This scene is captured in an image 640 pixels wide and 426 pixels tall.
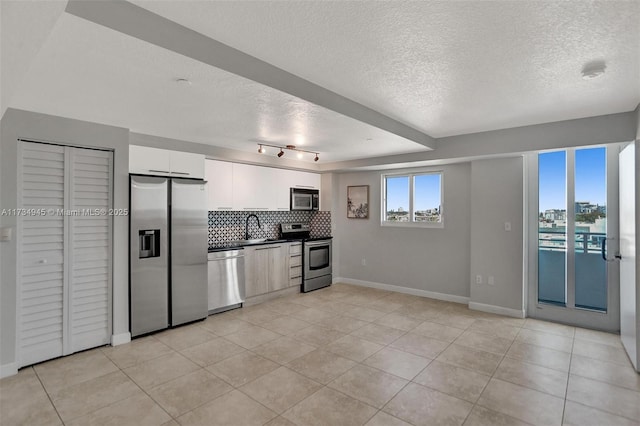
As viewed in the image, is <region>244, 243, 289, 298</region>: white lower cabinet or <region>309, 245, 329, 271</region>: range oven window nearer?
<region>244, 243, 289, 298</region>: white lower cabinet

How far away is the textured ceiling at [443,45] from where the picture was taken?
66.6 inches

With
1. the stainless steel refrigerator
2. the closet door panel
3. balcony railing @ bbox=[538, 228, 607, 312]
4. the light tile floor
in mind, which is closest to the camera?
the light tile floor

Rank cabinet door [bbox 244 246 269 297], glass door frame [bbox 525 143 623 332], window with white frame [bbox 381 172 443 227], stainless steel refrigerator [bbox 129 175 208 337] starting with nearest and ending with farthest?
stainless steel refrigerator [bbox 129 175 208 337]
glass door frame [bbox 525 143 623 332]
cabinet door [bbox 244 246 269 297]
window with white frame [bbox 381 172 443 227]

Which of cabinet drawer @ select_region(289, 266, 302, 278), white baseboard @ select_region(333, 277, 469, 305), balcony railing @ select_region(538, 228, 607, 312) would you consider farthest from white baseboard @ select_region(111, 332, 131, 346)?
balcony railing @ select_region(538, 228, 607, 312)

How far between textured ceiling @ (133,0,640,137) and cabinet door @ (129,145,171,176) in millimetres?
2200

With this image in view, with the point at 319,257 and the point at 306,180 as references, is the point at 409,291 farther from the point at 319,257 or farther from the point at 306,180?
the point at 306,180

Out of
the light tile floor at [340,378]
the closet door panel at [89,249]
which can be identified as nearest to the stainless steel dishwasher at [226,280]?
the light tile floor at [340,378]

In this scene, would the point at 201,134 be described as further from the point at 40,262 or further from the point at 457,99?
the point at 457,99

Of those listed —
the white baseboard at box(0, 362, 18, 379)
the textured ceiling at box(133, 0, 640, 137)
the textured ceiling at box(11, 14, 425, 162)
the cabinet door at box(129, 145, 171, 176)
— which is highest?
the textured ceiling at box(133, 0, 640, 137)

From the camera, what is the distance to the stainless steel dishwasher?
4.44 metres

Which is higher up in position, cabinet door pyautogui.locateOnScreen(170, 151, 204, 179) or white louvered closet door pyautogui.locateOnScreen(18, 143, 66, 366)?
cabinet door pyautogui.locateOnScreen(170, 151, 204, 179)

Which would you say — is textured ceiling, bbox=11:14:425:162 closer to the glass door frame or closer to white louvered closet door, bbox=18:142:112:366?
white louvered closet door, bbox=18:142:112:366

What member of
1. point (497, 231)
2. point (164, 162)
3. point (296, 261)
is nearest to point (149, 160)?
point (164, 162)

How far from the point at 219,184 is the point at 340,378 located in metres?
3.07
